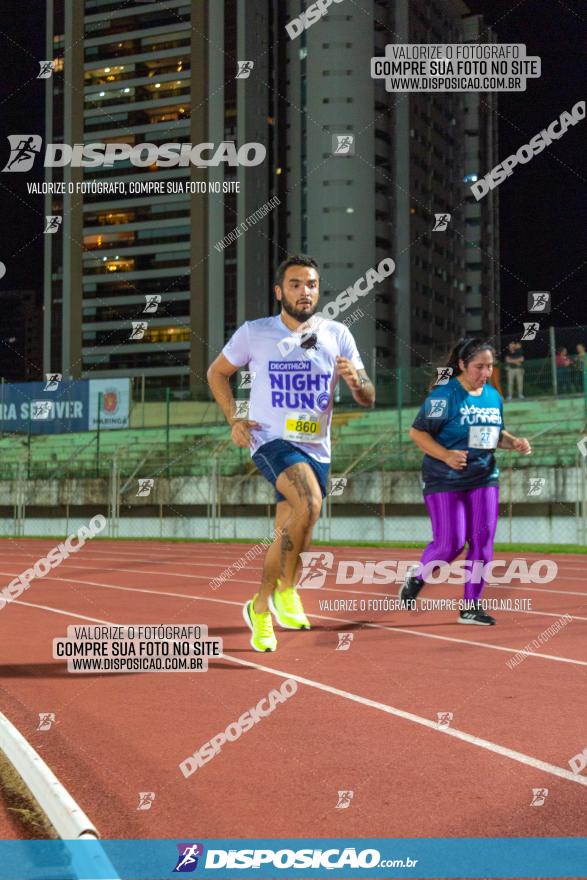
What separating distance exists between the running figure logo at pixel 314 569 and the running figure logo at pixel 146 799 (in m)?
8.11

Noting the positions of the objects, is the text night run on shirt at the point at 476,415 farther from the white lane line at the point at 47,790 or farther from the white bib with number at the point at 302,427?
the white lane line at the point at 47,790

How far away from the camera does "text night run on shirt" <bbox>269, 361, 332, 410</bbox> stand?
A: 6117 mm

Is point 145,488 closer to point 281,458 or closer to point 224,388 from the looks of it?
point 224,388

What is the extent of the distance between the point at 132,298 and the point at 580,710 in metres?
99.1

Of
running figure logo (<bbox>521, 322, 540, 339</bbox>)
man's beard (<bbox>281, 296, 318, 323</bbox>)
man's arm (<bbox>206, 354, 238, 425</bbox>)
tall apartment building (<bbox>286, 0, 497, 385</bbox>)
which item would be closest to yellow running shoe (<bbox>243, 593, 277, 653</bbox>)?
man's arm (<bbox>206, 354, 238, 425</bbox>)

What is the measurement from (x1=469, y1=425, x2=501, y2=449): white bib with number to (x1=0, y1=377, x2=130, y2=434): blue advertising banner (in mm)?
34161

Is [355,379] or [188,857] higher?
[355,379]

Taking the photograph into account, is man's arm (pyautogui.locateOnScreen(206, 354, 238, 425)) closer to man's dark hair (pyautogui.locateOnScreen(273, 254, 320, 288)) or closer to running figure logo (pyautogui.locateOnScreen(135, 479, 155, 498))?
man's dark hair (pyautogui.locateOnScreen(273, 254, 320, 288))

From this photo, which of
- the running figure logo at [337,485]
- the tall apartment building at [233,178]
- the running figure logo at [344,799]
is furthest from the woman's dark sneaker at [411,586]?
the tall apartment building at [233,178]

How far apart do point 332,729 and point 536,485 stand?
17846 mm

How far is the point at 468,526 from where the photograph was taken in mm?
8234

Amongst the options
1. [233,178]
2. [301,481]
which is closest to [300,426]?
[301,481]

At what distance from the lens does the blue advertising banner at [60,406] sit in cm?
4197

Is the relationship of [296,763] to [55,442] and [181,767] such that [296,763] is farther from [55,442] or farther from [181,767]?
[55,442]
